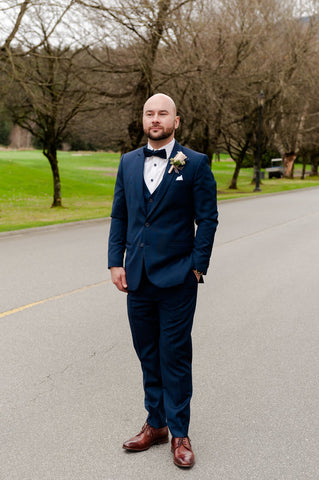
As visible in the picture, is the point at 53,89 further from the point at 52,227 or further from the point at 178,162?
the point at 178,162

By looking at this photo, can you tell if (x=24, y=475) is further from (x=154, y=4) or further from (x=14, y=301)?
(x=154, y=4)

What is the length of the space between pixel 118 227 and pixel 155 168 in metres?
0.47

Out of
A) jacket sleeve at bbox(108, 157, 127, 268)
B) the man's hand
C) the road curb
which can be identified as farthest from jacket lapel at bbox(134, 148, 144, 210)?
the road curb

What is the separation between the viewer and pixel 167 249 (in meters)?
3.41

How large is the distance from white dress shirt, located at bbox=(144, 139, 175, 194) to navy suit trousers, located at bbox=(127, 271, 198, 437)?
22.2 inches

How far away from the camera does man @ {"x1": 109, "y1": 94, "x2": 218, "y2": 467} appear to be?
338cm

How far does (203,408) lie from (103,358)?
133cm

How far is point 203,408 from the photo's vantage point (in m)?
4.16

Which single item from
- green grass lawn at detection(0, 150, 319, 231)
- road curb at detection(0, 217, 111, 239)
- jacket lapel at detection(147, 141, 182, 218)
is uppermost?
jacket lapel at detection(147, 141, 182, 218)

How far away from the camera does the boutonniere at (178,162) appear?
3.35 meters

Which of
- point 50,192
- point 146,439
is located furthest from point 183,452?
point 50,192

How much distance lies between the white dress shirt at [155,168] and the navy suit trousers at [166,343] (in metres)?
0.56

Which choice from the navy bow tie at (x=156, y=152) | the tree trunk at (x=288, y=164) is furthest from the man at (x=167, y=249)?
the tree trunk at (x=288, y=164)

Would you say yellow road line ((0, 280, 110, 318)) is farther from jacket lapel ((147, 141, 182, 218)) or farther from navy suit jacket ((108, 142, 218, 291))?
jacket lapel ((147, 141, 182, 218))
